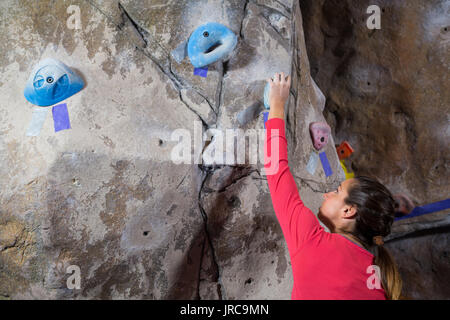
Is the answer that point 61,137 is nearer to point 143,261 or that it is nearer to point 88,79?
point 88,79

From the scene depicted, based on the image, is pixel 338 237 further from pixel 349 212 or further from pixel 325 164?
pixel 325 164

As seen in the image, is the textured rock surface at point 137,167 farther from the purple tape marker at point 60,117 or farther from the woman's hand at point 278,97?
the woman's hand at point 278,97

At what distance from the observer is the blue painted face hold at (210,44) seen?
1971 millimetres

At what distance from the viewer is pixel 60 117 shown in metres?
1.77

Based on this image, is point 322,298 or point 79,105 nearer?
point 322,298

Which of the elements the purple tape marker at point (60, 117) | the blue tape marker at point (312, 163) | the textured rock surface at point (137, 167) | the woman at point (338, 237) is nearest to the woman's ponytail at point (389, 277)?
the woman at point (338, 237)

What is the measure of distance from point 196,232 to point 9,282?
976 millimetres

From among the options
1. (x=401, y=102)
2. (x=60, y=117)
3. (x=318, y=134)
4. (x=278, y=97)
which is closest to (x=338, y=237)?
(x=278, y=97)

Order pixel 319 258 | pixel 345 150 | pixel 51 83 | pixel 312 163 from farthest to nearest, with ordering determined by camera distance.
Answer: pixel 345 150
pixel 312 163
pixel 51 83
pixel 319 258

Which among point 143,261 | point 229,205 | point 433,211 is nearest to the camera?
point 143,261

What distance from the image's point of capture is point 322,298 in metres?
1.27

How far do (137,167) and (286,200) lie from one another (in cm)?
83

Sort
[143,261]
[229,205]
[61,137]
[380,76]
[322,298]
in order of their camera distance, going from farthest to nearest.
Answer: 1. [380,76]
2. [229,205]
3. [143,261]
4. [61,137]
5. [322,298]

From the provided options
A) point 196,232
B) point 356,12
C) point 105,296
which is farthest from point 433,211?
point 105,296
